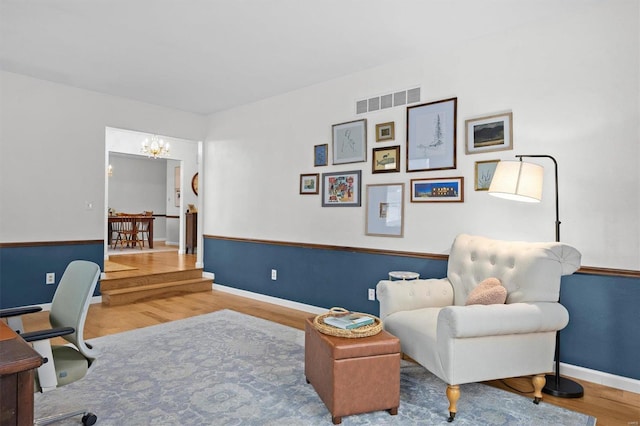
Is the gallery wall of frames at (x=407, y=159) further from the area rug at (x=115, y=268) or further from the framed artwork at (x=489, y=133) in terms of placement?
the area rug at (x=115, y=268)

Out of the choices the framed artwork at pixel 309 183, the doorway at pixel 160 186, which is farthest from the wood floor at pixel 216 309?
the doorway at pixel 160 186

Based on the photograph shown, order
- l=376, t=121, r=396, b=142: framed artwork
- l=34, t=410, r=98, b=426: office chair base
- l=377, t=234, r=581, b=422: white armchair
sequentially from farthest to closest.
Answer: l=376, t=121, r=396, b=142: framed artwork, l=377, t=234, r=581, b=422: white armchair, l=34, t=410, r=98, b=426: office chair base

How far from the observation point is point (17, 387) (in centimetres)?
112

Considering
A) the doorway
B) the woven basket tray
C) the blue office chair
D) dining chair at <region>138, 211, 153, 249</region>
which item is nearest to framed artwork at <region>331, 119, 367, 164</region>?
the woven basket tray

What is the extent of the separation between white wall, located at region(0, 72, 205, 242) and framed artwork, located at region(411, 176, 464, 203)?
3.87m

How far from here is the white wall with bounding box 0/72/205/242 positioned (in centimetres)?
430

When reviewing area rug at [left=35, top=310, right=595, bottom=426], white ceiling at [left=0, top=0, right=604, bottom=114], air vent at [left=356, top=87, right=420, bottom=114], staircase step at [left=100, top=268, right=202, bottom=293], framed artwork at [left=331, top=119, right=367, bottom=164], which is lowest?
area rug at [left=35, top=310, right=595, bottom=426]

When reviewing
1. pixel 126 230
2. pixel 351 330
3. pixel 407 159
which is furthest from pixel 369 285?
pixel 126 230

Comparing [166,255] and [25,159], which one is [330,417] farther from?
[166,255]

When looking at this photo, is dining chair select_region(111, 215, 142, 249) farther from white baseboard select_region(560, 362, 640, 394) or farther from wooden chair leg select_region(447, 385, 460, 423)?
white baseboard select_region(560, 362, 640, 394)

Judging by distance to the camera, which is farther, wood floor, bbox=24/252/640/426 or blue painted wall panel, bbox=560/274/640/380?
blue painted wall panel, bbox=560/274/640/380

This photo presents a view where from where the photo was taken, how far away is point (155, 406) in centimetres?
233

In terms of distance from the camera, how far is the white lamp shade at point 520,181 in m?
2.63

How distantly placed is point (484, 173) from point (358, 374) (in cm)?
204
